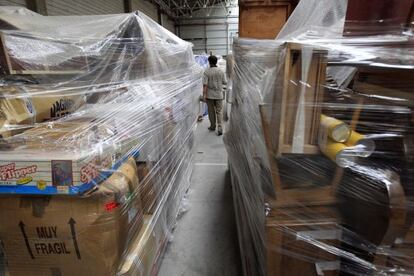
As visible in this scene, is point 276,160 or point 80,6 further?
point 80,6

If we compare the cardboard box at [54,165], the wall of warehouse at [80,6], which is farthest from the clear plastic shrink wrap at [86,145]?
the wall of warehouse at [80,6]

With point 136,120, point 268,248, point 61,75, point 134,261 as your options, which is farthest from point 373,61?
point 61,75

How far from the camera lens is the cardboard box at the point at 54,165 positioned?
89 cm

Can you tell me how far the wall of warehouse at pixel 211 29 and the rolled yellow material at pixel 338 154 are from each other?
12174 millimetres

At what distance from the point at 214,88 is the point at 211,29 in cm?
909

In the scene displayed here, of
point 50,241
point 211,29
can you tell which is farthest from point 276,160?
point 211,29

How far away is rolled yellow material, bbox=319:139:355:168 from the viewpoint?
0.85m

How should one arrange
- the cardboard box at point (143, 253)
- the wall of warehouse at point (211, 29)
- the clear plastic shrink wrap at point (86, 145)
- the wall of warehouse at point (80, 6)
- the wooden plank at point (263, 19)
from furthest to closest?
the wall of warehouse at point (211, 29) → the wall of warehouse at point (80, 6) → the wooden plank at point (263, 19) → the cardboard box at point (143, 253) → the clear plastic shrink wrap at point (86, 145)

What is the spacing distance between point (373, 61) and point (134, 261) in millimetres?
1142

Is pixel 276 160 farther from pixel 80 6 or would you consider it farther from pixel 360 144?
pixel 80 6

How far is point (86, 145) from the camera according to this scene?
976 millimetres

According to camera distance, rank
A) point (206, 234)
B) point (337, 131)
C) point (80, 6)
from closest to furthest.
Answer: point (337, 131) < point (206, 234) < point (80, 6)

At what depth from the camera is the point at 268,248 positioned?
98cm

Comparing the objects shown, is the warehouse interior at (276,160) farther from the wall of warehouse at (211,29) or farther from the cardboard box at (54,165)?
the wall of warehouse at (211,29)
